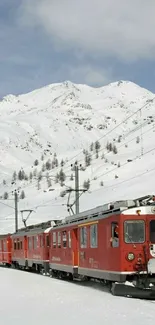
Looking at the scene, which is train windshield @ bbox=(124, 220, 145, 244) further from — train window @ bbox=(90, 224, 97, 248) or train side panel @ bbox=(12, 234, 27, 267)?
train side panel @ bbox=(12, 234, 27, 267)

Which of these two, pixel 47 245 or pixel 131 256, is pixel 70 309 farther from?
pixel 47 245

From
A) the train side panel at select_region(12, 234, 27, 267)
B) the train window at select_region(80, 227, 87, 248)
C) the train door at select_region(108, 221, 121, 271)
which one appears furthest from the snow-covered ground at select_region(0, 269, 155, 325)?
the train side panel at select_region(12, 234, 27, 267)

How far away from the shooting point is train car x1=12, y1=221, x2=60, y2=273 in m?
30.6

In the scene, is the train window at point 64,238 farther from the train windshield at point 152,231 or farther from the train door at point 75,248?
the train windshield at point 152,231

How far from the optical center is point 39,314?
1244 cm

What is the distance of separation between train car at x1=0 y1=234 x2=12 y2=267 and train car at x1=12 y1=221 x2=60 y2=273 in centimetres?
194

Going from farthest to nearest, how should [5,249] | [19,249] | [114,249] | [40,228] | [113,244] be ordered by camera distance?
[5,249], [19,249], [40,228], [113,244], [114,249]

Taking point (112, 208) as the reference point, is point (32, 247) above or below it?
below

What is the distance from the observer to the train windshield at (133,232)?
57.4 feet

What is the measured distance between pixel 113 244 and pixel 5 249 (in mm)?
28407

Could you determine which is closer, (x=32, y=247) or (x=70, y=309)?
(x=70, y=309)

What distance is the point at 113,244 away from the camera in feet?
59.0

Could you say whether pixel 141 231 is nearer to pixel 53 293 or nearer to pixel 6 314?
pixel 53 293

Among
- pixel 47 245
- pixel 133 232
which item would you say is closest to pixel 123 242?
pixel 133 232
